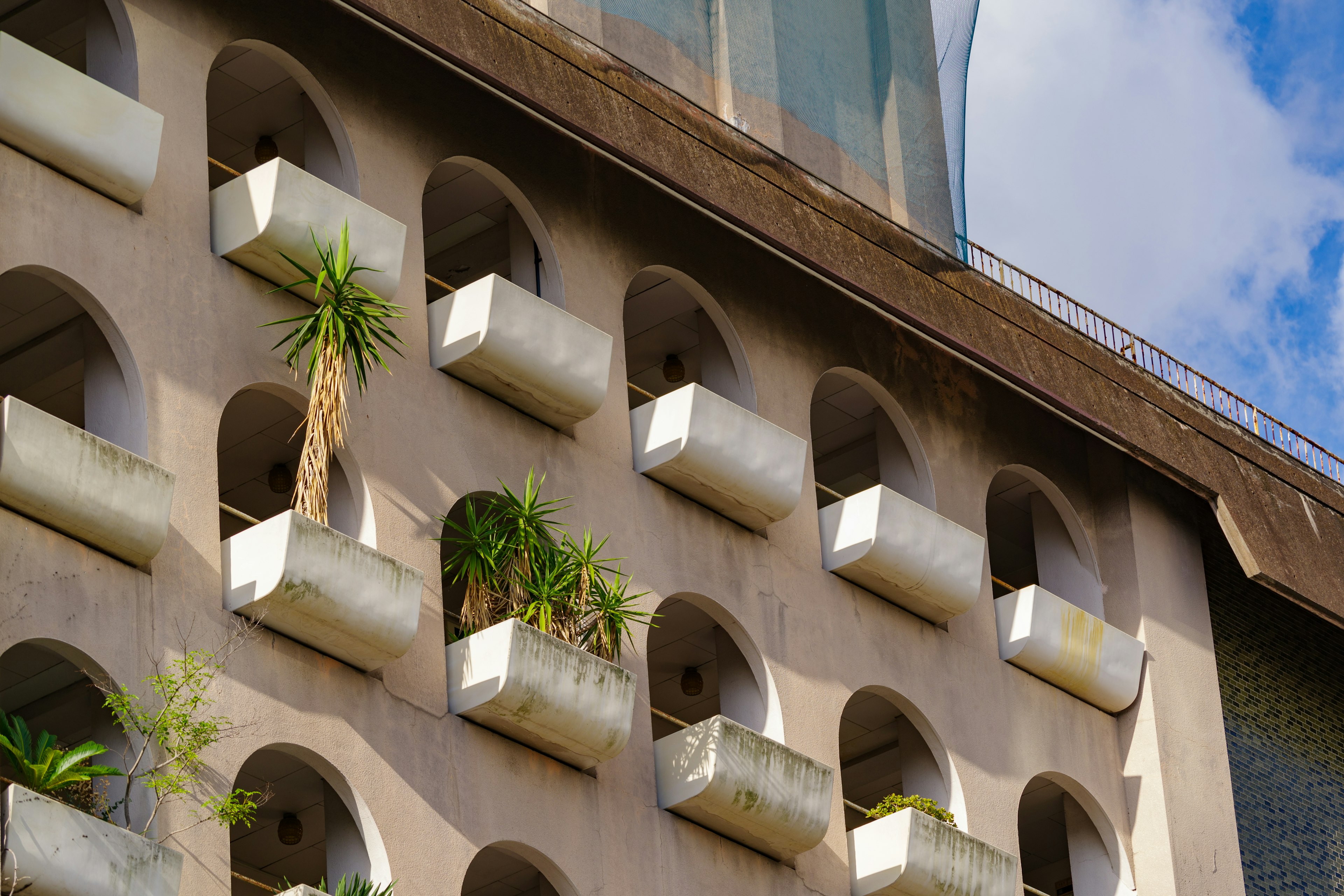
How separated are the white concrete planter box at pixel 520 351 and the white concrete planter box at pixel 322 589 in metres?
2.75

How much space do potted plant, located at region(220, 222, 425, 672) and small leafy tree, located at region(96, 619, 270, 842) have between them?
1143 millimetres

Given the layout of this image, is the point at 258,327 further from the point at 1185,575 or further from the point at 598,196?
the point at 1185,575

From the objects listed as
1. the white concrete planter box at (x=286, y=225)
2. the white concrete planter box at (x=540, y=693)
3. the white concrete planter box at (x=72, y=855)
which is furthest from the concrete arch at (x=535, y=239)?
the white concrete planter box at (x=72, y=855)

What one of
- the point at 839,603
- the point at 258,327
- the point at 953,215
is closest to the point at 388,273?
the point at 258,327

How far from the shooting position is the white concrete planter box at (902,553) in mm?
25078

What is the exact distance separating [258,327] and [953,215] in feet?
31.4

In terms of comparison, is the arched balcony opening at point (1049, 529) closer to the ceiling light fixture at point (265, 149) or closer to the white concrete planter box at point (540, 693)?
the white concrete planter box at point (540, 693)

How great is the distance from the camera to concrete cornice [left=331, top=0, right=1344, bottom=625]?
75.5 ft

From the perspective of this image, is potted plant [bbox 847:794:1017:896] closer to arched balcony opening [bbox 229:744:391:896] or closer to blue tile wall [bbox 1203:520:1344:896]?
blue tile wall [bbox 1203:520:1344:896]

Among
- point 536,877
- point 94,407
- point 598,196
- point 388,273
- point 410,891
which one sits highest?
point 598,196

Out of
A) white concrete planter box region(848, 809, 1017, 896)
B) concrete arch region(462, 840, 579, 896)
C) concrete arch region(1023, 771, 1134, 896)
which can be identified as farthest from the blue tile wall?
concrete arch region(462, 840, 579, 896)

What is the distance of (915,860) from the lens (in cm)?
2334

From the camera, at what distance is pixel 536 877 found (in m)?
24.3

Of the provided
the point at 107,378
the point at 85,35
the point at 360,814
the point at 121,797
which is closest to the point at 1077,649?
the point at 360,814
